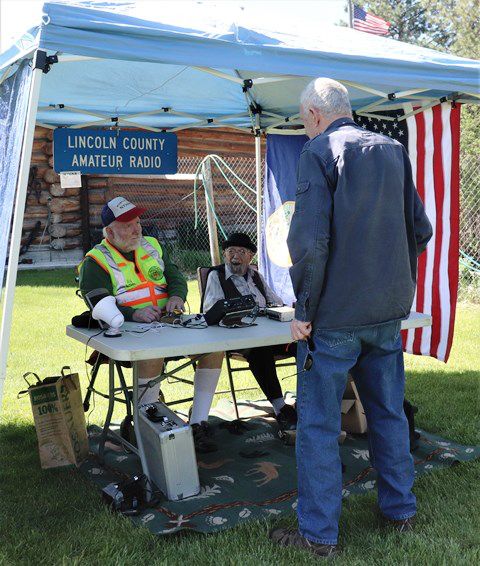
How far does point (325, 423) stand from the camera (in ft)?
9.75

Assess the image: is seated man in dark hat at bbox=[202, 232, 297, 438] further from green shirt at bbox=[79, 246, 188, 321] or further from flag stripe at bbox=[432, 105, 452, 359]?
flag stripe at bbox=[432, 105, 452, 359]

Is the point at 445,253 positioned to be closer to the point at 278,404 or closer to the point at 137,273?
the point at 278,404

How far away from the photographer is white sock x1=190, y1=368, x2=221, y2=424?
4504 millimetres

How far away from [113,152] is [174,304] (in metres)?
1.35

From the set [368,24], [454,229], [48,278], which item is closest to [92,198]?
[48,278]

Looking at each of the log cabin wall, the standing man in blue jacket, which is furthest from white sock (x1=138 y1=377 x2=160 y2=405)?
the log cabin wall

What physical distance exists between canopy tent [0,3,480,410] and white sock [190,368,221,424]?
157 centimetres

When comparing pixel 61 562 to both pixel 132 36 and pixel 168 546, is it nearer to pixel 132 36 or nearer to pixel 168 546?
pixel 168 546

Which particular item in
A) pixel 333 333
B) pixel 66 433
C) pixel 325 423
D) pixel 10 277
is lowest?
pixel 66 433

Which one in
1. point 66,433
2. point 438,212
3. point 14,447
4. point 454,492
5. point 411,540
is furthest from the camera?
point 438,212

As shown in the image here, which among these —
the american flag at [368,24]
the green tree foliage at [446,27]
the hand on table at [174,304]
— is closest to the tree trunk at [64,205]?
the american flag at [368,24]

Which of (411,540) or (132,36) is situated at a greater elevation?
(132,36)

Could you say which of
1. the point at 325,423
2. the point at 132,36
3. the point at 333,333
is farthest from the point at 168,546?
the point at 132,36

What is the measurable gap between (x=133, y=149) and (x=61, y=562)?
3059 mm
